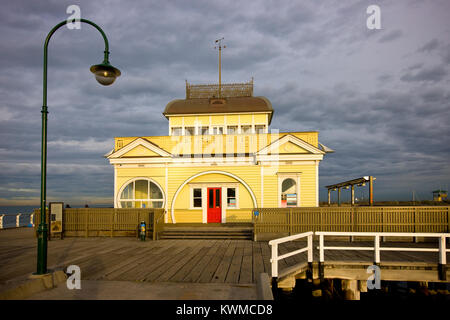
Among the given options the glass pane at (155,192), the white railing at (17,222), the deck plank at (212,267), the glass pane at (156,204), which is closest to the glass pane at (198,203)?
→ the glass pane at (156,204)

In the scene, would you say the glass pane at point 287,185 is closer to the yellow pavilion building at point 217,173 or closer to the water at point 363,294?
the yellow pavilion building at point 217,173

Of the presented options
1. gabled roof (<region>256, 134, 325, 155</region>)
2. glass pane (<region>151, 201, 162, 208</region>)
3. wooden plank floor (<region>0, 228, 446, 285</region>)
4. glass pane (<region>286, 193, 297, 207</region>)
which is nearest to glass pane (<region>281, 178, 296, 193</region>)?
glass pane (<region>286, 193, 297, 207</region>)

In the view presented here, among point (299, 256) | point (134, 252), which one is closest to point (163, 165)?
point (134, 252)

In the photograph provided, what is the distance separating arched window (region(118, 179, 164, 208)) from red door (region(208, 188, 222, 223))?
2.84 m

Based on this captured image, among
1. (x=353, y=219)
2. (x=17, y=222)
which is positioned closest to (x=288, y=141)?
(x=353, y=219)

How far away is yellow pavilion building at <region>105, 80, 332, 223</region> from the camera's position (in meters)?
16.6

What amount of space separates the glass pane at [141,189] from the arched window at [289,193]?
27.2 ft

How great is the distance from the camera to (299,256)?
1022 cm

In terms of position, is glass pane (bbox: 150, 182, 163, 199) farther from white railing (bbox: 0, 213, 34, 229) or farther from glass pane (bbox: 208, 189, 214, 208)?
white railing (bbox: 0, 213, 34, 229)

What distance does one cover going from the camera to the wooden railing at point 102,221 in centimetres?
1509

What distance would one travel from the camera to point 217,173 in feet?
57.1

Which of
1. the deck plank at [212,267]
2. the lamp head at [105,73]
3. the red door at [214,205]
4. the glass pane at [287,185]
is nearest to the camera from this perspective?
the lamp head at [105,73]
